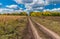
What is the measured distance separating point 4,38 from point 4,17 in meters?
13.4

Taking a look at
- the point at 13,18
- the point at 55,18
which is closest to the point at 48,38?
the point at 13,18

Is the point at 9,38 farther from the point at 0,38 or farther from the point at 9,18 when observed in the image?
the point at 9,18

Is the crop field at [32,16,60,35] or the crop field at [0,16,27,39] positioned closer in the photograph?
the crop field at [0,16,27,39]

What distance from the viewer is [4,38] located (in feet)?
48.7

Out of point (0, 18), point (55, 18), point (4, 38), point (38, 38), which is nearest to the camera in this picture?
point (38, 38)

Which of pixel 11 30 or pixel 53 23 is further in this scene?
pixel 53 23

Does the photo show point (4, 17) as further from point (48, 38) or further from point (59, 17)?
point (48, 38)

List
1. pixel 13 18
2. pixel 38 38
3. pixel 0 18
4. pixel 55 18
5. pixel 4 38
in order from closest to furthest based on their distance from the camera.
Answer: pixel 38 38
pixel 4 38
pixel 0 18
pixel 13 18
pixel 55 18

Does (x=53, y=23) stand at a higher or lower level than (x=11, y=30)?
lower

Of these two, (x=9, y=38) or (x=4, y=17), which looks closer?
(x=9, y=38)

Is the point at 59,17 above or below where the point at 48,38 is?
below

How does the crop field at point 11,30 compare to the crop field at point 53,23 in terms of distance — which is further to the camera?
the crop field at point 53,23

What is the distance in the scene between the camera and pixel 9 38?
48.8 ft

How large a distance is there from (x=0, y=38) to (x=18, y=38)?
1.32 meters
